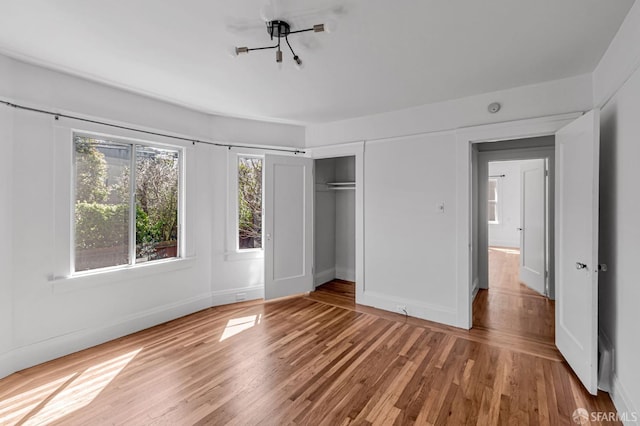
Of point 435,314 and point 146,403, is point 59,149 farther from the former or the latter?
point 435,314

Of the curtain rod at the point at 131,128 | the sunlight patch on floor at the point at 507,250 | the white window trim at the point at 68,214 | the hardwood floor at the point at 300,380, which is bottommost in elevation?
the hardwood floor at the point at 300,380

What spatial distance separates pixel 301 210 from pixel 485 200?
296cm

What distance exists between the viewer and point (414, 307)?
3.66m

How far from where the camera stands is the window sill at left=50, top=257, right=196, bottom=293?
2.74m

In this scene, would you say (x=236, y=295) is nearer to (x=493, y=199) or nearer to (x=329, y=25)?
(x=329, y=25)

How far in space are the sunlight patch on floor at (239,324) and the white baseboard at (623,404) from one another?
3091 millimetres

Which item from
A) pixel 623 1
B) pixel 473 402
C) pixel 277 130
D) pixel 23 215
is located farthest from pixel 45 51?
pixel 473 402

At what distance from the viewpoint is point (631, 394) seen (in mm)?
1837

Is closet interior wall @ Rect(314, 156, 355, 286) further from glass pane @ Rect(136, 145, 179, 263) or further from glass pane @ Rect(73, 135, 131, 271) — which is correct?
glass pane @ Rect(73, 135, 131, 271)

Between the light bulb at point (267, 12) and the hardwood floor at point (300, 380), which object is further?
the hardwood floor at point (300, 380)

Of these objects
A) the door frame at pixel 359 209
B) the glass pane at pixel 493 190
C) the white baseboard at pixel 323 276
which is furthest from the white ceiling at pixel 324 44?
the glass pane at pixel 493 190

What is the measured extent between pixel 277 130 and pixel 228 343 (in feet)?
9.65

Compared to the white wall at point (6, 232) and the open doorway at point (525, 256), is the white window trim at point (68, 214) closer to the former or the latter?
the white wall at point (6, 232)

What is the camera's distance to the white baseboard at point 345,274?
5303mm
